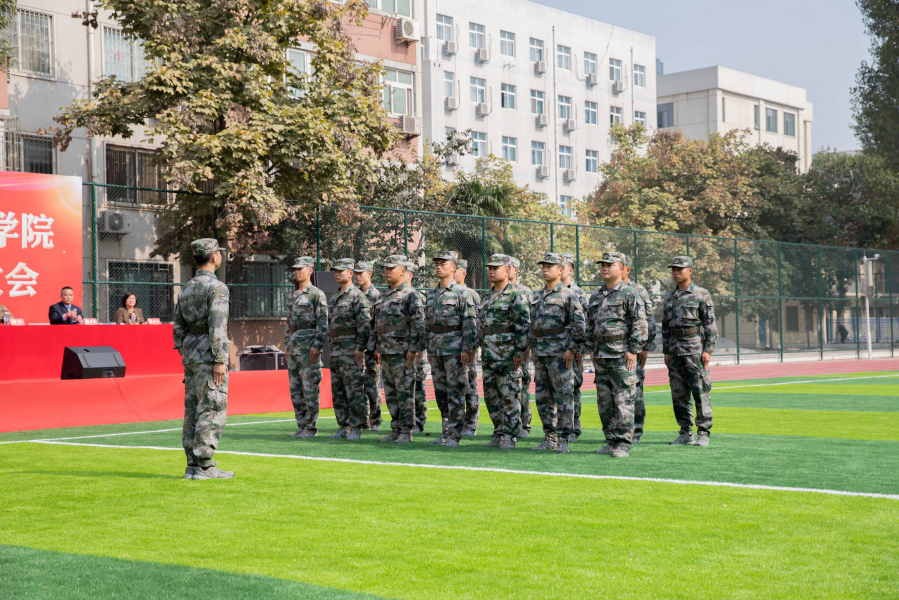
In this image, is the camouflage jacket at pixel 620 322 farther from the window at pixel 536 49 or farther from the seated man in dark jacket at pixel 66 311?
the window at pixel 536 49

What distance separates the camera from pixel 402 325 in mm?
10914

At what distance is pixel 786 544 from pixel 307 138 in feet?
47.9

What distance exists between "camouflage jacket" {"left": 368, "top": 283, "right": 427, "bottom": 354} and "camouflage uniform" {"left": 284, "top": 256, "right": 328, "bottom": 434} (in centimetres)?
101

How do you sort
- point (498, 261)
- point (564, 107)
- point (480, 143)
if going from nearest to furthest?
point (498, 261), point (480, 143), point (564, 107)

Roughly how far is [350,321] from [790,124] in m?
61.9

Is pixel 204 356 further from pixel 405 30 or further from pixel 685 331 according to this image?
pixel 405 30

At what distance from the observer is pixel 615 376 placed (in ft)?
31.7

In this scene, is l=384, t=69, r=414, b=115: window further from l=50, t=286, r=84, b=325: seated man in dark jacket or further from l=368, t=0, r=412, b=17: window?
l=50, t=286, r=84, b=325: seated man in dark jacket

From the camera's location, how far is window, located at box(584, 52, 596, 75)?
48688mm

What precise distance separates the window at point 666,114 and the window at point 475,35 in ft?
77.4

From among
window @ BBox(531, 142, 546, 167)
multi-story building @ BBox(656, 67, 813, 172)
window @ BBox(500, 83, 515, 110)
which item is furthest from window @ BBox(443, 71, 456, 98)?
multi-story building @ BBox(656, 67, 813, 172)

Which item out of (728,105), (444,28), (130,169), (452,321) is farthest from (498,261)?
(728,105)

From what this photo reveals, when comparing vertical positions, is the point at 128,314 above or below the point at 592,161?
below

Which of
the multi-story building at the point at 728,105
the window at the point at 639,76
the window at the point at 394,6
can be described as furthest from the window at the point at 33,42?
the multi-story building at the point at 728,105
